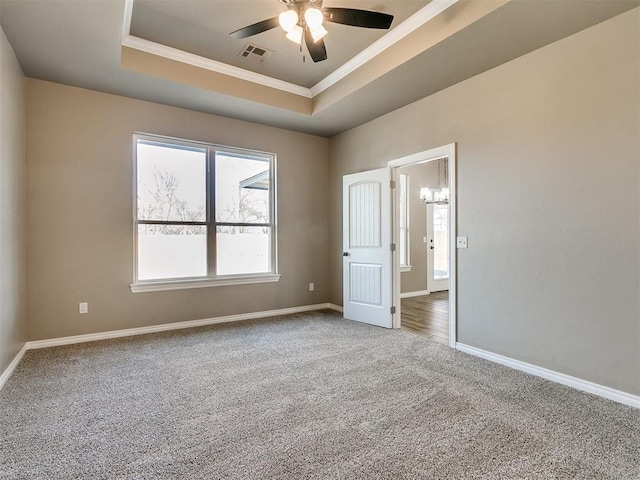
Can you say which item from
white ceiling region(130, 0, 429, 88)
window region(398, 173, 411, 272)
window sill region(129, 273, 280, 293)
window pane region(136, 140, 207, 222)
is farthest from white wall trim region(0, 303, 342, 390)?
white ceiling region(130, 0, 429, 88)

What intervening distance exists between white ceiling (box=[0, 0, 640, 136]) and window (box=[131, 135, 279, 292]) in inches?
28.5

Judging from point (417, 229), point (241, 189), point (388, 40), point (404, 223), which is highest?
point (388, 40)

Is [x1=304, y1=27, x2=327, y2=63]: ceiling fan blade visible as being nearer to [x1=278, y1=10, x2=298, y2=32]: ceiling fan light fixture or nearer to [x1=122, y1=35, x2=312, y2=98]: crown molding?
[x1=278, y1=10, x2=298, y2=32]: ceiling fan light fixture

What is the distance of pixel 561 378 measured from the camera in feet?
8.59

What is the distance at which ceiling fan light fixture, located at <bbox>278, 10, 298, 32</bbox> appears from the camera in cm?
225

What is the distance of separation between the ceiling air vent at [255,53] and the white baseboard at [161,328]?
128 inches

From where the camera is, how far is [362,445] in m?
1.82

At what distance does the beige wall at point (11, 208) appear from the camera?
261 cm

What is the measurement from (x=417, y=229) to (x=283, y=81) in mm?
4011

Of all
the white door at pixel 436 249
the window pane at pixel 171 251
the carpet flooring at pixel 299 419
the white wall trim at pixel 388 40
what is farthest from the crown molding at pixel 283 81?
the white door at pixel 436 249

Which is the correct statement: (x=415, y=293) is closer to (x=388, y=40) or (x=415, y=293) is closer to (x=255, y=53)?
(x=388, y=40)

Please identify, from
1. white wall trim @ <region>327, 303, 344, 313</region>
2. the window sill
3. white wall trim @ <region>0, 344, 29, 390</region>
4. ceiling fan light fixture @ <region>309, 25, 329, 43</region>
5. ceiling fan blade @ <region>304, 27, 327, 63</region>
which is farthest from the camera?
white wall trim @ <region>327, 303, 344, 313</region>

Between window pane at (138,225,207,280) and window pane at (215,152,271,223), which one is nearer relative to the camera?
window pane at (138,225,207,280)

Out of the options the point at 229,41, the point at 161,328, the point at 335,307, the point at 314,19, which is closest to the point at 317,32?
the point at 314,19
